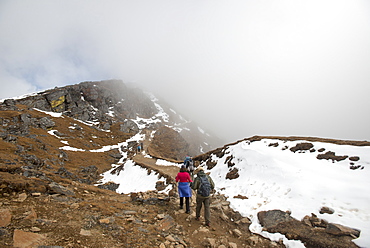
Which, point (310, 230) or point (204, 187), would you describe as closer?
point (310, 230)

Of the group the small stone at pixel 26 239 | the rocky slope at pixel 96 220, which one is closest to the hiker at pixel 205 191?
the rocky slope at pixel 96 220

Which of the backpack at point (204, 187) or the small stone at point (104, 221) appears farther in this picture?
the backpack at point (204, 187)

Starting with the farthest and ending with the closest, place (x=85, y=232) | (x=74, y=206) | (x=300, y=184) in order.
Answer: (x=300, y=184) → (x=74, y=206) → (x=85, y=232)

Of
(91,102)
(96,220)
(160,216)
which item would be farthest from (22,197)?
(91,102)

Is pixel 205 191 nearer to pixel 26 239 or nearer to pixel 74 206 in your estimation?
Result: pixel 74 206

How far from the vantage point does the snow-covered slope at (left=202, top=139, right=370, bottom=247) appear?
8225mm

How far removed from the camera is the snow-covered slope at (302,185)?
8225mm

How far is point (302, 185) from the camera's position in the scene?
10852 millimetres

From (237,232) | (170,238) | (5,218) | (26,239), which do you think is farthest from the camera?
(237,232)

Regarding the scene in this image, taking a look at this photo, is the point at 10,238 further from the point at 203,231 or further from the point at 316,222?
the point at 316,222

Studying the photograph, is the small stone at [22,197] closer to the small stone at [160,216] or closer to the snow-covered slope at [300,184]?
the small stone at [160,216]

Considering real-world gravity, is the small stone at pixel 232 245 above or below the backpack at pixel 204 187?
below

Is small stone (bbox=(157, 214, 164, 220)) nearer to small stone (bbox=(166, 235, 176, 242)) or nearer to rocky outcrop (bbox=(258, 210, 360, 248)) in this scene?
small stone (bbox=(166, 235, 176, 242))

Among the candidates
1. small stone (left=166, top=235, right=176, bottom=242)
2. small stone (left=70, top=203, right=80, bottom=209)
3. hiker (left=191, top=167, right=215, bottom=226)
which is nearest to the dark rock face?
small stone (left=70, top=203, right=80, bottom=209)
